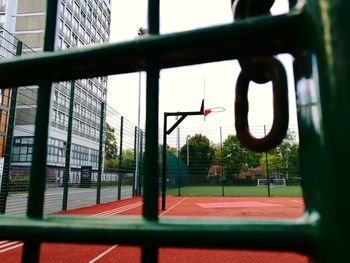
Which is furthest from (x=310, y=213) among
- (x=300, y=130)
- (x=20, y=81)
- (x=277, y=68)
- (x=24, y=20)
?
(x=24, y=20)

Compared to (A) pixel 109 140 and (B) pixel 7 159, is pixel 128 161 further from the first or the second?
(B) pixel 7 159

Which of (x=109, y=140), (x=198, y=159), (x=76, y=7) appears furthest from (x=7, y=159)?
(x=76, y=7)

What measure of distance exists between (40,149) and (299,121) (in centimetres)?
53

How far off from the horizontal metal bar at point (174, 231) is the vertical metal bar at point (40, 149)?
0.03 m

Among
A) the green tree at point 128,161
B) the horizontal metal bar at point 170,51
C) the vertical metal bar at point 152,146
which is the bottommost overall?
the vertical metal bar at point 152,146

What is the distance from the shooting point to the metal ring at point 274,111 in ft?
1.96

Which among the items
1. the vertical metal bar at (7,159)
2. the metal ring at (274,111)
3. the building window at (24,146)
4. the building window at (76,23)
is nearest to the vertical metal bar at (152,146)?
the metal ring at (274,111)

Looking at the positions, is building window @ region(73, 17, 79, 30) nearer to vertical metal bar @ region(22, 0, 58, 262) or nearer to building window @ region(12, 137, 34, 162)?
building window @ region(12, 137, 34, 162)

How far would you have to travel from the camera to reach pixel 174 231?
0.50m

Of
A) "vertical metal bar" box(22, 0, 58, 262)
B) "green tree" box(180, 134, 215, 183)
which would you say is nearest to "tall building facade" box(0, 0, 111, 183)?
"green tree" box(180, 134, 215, 183)

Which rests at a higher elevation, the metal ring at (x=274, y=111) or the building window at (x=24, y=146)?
the building window at (x=24, y=146)

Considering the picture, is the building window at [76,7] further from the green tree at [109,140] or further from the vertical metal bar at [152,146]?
the vertical metal bar at [152,146]

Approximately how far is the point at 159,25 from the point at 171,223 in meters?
0.39

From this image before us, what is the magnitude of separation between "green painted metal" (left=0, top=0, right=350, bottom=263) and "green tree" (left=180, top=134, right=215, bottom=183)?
17049 mm
